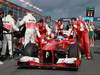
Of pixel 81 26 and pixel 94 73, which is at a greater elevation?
pixel 81 26

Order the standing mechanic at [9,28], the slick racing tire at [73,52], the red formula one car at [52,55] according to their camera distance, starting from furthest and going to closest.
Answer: the standing mechanic at [9,28] → the slick racing tire at [73,52] → the red formula one car at [52,55]

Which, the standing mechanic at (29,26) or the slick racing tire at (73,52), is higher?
the standing mechanic at (29,26)

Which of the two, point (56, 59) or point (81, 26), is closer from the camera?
point (56, 59)

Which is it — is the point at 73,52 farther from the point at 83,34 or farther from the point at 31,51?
the point at 83,34

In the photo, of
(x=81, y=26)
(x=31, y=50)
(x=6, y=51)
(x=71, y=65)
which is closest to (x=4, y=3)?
(x=6, y=51)

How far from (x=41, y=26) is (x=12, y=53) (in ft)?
5.30

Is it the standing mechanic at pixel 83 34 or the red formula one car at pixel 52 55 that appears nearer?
the red formula one car at pixel 52 55

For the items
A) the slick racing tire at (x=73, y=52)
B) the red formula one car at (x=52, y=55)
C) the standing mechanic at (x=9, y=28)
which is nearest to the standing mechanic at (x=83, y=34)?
the red formula one car at (x=52, y=55)

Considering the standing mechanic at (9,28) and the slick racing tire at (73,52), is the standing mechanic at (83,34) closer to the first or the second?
the standing mechanic at (9,28)

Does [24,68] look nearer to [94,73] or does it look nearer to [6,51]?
[94,73]

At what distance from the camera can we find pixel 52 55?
9.16 metres

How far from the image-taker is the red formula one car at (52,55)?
8953 mm

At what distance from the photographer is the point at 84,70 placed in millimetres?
8984

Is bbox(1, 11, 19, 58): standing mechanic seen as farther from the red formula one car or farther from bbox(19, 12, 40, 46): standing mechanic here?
the red formula one car
